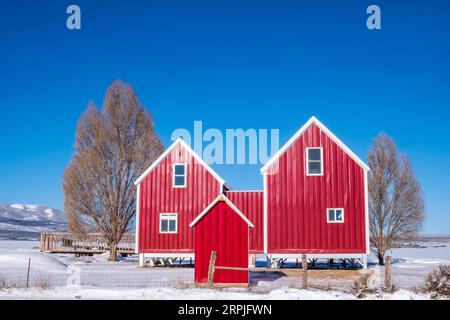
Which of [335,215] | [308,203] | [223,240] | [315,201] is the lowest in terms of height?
[223,240]

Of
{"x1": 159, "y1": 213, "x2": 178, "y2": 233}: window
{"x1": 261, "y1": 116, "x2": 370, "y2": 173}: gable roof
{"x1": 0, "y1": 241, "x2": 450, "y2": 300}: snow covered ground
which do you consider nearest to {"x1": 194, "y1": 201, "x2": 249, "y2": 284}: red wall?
{"x1": 0, "y1": 241, "x2": 450, "y2": 300}: snow covered ground

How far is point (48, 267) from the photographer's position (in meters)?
26.7

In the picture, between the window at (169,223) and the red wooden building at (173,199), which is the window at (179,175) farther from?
the window at (169,223)

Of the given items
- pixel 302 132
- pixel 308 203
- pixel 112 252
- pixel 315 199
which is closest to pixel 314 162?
pixel 302 132

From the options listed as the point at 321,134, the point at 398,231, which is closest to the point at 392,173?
the point at 398,231

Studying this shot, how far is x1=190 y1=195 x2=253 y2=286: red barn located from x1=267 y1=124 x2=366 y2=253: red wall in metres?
9.95

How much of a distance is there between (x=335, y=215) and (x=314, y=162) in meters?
3.28

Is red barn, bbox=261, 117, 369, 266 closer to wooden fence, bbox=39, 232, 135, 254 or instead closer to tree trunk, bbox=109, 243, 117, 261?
tree trunk, bbox=109, 243, 117, 261

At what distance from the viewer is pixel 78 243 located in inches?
1644

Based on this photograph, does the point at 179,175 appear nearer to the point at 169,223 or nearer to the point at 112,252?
the point at 169,223

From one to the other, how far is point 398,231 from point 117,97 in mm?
23539

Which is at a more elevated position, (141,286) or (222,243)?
(222,243)

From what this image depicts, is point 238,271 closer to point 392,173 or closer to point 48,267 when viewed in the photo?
point 48,267

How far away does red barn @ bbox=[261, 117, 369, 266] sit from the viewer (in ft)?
97.3
